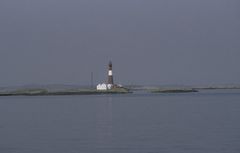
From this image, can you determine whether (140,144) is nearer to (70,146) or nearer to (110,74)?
(70,146)

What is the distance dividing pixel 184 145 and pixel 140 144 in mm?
2027

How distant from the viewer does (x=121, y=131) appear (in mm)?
35062

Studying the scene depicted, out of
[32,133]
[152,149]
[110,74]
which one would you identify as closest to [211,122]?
[32,133]

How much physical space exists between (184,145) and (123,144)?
2.90 meters

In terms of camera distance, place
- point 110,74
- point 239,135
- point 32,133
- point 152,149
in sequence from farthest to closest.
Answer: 1. point 110,74
2. point 32,133
3. point 239,135
4. point 152,149

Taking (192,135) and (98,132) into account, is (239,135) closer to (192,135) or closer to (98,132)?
(192,135)

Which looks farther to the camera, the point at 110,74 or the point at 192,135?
the point at 110,74

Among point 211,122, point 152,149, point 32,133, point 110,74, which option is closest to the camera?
point 152,149

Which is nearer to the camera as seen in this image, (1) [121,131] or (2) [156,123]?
(1) [121,131]

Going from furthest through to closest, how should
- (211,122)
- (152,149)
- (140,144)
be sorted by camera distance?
(211,122) < (140,144) < (152,149)

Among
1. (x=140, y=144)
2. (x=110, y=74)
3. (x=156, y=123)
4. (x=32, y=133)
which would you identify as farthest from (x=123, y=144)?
(x=110, y=74)

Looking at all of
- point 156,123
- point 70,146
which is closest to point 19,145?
point 70,146

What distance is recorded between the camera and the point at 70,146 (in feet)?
90.2

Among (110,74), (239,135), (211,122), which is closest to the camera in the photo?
(239,135)
